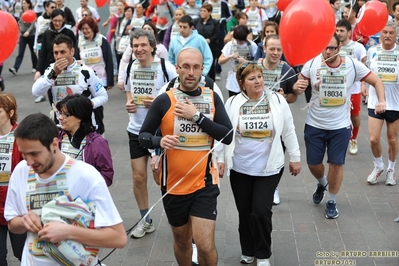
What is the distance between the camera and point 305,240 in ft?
21.6

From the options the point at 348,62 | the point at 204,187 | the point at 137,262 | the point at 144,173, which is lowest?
the point at 137,262

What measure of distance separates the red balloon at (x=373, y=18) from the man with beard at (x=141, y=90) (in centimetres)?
374

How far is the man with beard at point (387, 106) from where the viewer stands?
8352mm

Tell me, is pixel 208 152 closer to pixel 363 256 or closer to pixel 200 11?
pixel 363 256

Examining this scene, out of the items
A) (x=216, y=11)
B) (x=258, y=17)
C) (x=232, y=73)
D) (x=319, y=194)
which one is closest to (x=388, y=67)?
(x=319, y=194)

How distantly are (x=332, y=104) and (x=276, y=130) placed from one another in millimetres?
1591

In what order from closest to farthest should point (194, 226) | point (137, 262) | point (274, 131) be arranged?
point (194, 226)
point (274, 131)
point (137, 262)

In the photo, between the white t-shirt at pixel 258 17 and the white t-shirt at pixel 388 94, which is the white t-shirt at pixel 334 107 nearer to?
the white t-shirt at pixel 388 94

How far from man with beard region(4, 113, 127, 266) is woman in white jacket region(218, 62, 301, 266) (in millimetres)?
2312

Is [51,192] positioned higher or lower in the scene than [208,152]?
higher

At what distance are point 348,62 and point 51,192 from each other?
435 cm

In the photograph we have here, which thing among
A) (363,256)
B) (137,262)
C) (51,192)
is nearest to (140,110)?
(137,262)

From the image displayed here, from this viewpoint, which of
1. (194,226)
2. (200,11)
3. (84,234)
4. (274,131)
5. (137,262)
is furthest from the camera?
(200,11)

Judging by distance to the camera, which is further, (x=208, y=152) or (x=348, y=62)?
(x=348, y=62)
